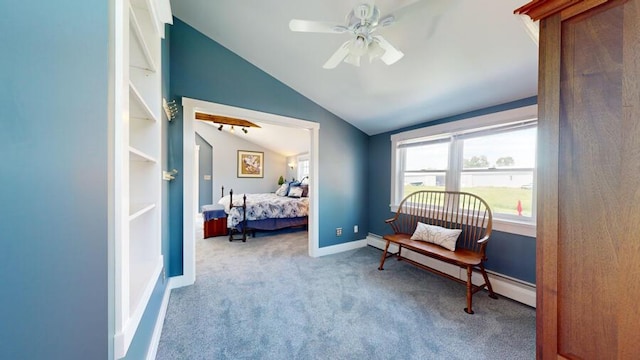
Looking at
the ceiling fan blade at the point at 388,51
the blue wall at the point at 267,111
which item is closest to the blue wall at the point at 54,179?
the ceiling fan blade at the point at 388,51

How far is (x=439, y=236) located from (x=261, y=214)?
318 centimetres

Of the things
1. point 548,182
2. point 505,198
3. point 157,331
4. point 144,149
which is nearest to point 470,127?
point 505,198

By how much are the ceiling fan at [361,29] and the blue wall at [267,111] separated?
1.49 metres

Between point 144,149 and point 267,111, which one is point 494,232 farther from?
point 144,149

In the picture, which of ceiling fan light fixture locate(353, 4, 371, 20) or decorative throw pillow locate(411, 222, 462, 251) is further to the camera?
decorative throw pillow locate(411, 222, 462, 251)

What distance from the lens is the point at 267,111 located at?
9.76ft

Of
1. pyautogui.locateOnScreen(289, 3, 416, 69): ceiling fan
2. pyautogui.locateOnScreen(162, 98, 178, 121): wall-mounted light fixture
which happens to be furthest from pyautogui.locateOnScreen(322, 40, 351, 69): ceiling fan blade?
pyautogui.locateOnScreen(162, 98, 178, 121): wall-mounted light fixture

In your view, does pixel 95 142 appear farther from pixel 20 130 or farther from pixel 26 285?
pixel 26 285

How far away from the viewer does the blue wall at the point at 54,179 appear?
458 mm

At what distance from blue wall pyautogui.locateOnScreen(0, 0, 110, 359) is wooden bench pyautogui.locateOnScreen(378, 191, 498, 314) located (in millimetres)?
2511

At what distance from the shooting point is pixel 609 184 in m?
0.57

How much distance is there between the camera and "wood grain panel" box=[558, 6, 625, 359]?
56 centimetres

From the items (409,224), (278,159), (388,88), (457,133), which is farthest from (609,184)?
(278,159)

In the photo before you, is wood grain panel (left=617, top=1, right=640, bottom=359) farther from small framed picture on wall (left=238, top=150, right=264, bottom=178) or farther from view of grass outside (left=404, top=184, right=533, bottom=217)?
small framed picture on wall (left=238, top=150, right=264, bottom=178)
